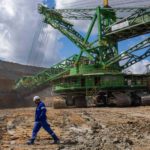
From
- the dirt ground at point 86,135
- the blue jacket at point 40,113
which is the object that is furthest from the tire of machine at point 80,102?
the blue jacket at point 40,113

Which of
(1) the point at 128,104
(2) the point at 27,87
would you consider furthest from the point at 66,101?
(2) the point at 27,87

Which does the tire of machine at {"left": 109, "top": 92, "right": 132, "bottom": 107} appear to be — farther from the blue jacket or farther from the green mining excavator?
the blue jacket

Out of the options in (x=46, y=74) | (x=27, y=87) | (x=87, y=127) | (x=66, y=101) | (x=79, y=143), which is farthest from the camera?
(x=27, y=87)

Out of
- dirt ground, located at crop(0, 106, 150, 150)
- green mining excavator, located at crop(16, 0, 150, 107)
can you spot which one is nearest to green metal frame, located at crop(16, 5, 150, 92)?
green mining excavator, located at crop(16, 0, 150, 107)

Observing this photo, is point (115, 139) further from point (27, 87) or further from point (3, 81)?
point (3, 81)

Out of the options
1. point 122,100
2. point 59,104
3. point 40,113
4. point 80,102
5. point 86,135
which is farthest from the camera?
point 59,104

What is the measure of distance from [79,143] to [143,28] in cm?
2358

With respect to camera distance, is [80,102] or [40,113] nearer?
[40,113]

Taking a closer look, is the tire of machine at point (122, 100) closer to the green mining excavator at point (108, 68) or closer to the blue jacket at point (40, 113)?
the green mining excavator at point (108, 68)

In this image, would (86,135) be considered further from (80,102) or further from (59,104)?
(59,104)

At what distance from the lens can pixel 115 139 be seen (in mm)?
13875

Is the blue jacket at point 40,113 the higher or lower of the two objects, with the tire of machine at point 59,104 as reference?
lower

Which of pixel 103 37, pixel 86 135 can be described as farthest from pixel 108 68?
pixel 86 135

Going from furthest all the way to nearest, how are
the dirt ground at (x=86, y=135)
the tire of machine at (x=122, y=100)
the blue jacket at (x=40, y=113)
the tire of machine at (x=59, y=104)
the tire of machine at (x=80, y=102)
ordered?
the tire of machine at (x=59, y=104)
the tire of machine at (x=80, y=102)
the tire of machine at (x=122, y=100)
the blue jacket at (x=40, y=113)
the dirt ground at (x=86, y=135)
